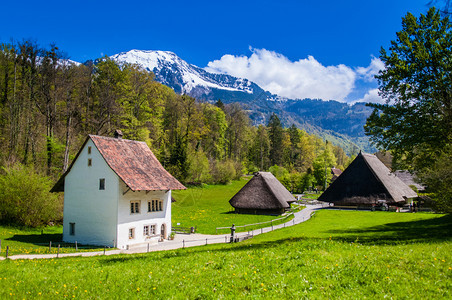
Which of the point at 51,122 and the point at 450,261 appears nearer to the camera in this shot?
the point at 450,261

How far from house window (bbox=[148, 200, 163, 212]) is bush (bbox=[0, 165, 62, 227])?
939 cm

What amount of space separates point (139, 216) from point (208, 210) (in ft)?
69.4

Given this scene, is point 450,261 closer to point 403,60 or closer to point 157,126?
point 403,60

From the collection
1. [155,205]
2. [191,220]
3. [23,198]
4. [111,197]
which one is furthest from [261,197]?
[23,198]

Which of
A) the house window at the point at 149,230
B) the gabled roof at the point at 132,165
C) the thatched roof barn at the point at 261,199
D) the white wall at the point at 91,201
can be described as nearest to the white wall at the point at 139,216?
the house window at the point at 149,230

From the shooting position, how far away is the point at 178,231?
33.8 meters

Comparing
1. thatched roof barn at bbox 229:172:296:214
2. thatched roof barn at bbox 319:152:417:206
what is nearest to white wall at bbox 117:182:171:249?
thatched roof barn at bbox 229:172:296:214

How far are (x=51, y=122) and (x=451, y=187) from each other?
127 ft

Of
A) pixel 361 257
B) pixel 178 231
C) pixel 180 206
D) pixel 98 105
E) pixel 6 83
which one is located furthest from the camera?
pixel 180 206

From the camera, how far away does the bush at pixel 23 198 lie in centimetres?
2833

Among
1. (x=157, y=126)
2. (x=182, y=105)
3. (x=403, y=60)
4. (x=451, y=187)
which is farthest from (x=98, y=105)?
(x=451, y=187)

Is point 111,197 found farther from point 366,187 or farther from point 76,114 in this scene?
point 366,187

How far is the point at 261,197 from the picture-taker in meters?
45.7

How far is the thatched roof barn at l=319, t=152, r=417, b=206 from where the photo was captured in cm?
4756
